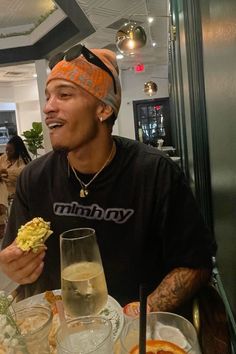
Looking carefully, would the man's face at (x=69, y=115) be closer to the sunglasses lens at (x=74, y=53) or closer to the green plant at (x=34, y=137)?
the sunglasses lens at (x=74, y=53)

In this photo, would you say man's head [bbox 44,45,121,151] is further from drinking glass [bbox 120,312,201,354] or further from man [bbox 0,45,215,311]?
drinking glass [bbox 120,312,201,354]

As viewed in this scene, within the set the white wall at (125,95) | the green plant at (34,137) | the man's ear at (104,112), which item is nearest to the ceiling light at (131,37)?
the man's ear at (104,112)

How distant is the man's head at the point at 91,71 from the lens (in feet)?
4.40

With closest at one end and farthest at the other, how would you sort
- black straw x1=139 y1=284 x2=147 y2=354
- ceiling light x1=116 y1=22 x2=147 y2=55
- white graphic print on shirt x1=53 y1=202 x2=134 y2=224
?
black straw x1=139 y1=284 x2=147 y2=354 < white graphic print on shirt x1=53 y1=202 x2=134 y2=224 < ceiling light x1=116 y1=22 x2=147 y2=55

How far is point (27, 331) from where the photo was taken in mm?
714

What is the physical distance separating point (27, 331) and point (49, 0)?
6.03 meters

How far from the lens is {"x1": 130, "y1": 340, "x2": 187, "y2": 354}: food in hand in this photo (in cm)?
67

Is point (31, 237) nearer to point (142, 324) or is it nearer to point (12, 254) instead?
point (12, 254)

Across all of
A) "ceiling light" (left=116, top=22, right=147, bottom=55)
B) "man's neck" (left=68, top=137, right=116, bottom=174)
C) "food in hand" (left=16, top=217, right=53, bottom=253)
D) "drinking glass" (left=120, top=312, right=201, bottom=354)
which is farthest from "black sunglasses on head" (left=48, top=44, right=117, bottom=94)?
"ceiling light" (left=116, top=22, right=147, bottom=55)

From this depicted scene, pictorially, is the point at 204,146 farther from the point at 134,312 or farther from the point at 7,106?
the point at 7,106

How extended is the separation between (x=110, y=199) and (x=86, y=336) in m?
0.67

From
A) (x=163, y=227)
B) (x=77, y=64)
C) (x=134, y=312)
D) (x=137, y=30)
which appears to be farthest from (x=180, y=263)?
(x=137, y=30)

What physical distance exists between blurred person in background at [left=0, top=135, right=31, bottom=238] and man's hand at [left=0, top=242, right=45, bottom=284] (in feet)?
13.9

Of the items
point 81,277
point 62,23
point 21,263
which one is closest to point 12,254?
point 21,263
